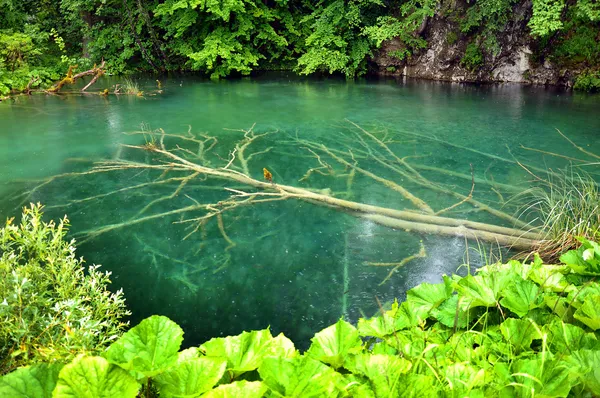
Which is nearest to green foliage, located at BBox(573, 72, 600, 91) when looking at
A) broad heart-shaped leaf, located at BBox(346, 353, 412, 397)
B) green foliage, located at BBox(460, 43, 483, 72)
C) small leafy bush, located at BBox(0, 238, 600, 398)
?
green foliage, located at BBox(460, 43, 483, 72)

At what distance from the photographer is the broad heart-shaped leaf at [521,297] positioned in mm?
1297

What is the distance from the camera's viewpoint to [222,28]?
1288cm

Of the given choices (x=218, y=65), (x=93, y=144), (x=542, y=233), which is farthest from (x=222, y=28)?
(x=542, y=233)

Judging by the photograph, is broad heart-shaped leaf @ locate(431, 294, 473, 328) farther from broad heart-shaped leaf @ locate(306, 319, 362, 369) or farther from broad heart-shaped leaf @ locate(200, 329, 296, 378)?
broad heart-shaped leaf @ locate(200, 329, 296, 378)

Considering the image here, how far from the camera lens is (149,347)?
103 cm

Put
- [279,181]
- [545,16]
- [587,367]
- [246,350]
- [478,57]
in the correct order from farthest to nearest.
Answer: [478,57]
[545,16]
[279,181]
[246,350]
[587,367]

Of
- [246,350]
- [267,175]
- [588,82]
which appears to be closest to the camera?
[246,350]

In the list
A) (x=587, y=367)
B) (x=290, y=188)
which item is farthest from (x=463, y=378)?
(x=290, y=188)

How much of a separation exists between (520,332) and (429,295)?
0.32 m

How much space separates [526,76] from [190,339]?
1107 cm

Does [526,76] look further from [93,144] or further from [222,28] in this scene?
[93,144]

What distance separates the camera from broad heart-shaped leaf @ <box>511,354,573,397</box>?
900 millimetres

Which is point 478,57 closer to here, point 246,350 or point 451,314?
point 451,314

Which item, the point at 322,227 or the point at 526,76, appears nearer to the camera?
the point at 322,227
